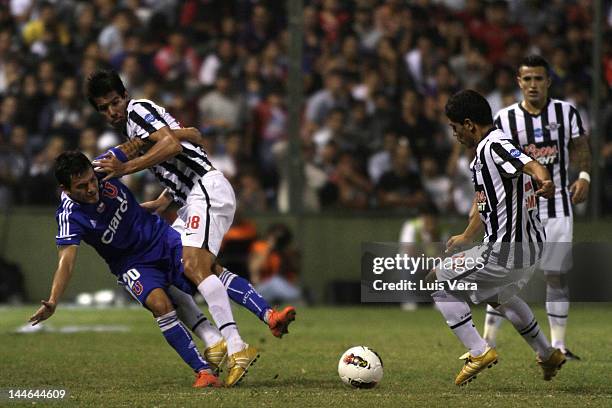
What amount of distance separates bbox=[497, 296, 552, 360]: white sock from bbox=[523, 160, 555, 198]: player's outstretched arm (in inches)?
38.7

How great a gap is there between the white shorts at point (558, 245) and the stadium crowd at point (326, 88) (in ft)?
20.5

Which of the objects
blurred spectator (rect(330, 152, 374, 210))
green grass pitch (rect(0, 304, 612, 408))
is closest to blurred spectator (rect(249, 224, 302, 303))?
blurred spectator (rect(330, 152, 374, 210))

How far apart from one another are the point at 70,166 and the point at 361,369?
→ 2.20 metres

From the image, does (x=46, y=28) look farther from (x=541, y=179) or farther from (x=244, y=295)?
(x=541, y=179)

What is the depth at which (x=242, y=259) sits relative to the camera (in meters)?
16.2

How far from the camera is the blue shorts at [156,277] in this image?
25.6 ft

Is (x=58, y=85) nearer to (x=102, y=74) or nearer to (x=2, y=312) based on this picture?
(x=2, y=312)

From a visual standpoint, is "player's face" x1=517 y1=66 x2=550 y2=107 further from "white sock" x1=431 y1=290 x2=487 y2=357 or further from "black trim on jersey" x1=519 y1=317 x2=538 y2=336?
"white sock" x1=431 y1=290 x2=487 y2=357

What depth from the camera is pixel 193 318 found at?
8.22 meters

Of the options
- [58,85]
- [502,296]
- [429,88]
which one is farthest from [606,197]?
[502,296]

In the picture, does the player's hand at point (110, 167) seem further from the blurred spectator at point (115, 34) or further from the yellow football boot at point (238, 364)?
the blurred spectator at point (115, 34)

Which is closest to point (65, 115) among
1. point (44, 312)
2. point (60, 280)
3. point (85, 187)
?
point (85, 187)

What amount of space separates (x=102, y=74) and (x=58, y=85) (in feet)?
30.1

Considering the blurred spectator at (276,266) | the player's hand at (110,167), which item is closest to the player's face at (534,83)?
the player's hand at (110,167)
